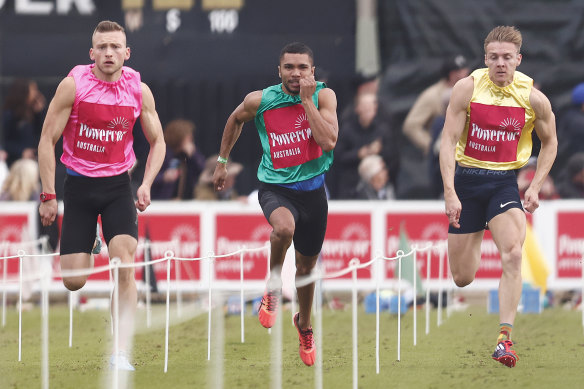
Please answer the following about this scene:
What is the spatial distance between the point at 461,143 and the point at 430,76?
635 cm

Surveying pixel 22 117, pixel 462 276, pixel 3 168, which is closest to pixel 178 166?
pixel 22 117

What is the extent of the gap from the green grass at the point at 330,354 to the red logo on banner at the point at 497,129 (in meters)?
1.58

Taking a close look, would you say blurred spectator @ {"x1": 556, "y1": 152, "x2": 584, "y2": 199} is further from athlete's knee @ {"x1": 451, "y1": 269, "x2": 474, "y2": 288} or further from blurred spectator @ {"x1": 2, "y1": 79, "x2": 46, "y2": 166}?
blurred spectator @ {"x1": 2, "y1": 79, "x2": 46, "y2": 166}

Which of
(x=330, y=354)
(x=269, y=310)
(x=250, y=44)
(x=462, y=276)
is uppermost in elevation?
(x=250, y=44)

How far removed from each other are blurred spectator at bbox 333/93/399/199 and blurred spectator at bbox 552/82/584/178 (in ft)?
6.35

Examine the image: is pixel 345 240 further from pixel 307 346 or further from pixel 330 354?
pixel 307 346

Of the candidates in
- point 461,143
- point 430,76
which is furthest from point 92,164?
point 430,76

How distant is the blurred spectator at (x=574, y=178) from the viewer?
15625 mm

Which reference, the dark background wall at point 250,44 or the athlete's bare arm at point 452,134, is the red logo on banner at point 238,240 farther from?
the athlete's bare arm at point 452,134

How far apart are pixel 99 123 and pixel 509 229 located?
3.11 m

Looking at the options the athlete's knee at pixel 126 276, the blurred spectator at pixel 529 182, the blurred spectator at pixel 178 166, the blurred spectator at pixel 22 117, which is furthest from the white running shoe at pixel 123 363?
the blurred spectator at pixel 22 117

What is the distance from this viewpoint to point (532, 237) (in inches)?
565

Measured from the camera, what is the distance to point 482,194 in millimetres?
10555

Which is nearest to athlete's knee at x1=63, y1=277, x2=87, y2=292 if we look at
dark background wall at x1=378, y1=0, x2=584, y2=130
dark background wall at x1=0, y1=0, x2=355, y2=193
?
dark background wall at x1=0, y1=0, x2=355, y2=193
